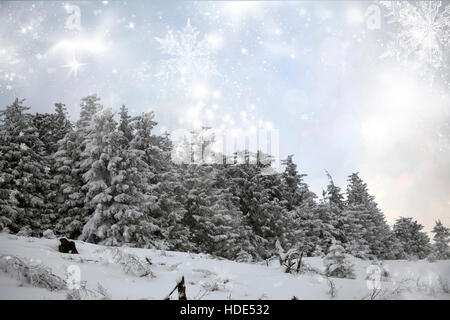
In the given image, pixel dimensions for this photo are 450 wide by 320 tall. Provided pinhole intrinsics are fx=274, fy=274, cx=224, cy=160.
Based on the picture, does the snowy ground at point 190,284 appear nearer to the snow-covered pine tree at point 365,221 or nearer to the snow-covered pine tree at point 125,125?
the snow-covered pine tree at point 125,125

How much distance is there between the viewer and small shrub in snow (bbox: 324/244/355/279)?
8.13 m

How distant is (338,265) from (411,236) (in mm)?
56895

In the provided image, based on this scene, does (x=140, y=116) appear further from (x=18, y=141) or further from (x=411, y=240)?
(x=411, y=240)

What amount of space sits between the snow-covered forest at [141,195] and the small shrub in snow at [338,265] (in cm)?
870

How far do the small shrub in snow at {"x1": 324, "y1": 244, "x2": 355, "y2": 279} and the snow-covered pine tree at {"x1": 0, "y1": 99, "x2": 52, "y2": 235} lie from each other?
19839 millimetres

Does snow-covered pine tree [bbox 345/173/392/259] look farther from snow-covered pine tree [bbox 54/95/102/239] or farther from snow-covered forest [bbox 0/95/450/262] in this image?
snow-covered pine tree [bbox 54/95/102/239]

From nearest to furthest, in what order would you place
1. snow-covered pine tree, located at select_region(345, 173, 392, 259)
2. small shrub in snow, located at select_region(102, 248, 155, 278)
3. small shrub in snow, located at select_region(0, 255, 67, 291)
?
small shrub in snow, located at select_region(0, 255, 67, 291) < small shrub in snow, located at select_region(102, 248, 155, 278) < snow-covered pine tree, located at select_region(345, 173, 392, 259)

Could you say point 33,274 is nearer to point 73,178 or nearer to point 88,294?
point 88,294

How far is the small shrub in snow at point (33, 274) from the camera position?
3.94m

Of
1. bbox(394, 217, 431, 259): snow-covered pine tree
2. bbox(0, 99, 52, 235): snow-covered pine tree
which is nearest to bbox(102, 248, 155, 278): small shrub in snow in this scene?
bbox(0, 99, 52, 235): snow-covered pine tree

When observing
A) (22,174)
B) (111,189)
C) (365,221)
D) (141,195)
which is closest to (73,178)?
(22,174)

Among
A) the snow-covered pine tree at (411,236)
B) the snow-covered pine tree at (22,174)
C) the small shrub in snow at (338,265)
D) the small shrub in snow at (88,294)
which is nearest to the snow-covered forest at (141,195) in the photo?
the snow-covered pine tree at (22,174)
